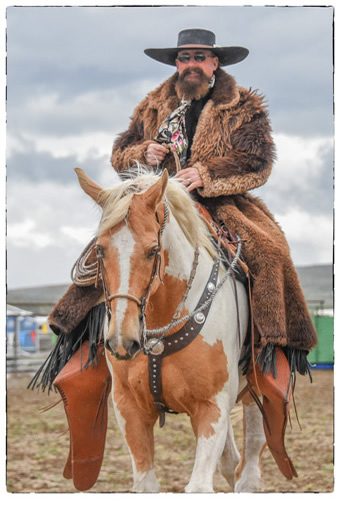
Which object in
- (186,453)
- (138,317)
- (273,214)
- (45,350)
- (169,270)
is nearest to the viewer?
(138,317)

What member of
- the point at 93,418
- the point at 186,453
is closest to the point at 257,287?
the point at 93,418

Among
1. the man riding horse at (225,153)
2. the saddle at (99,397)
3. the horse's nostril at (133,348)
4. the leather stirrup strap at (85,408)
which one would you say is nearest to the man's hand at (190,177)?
the man riding horse at (225,153)

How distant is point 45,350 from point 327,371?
9511 millimetres

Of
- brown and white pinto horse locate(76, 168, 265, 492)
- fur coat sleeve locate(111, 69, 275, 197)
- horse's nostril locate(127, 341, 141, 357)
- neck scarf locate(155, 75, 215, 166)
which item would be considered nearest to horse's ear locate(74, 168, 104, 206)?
brown and white pinto horse locate(76, 168, 265, 492)

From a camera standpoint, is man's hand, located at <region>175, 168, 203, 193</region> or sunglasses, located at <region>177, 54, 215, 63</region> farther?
sunglasses, located at <region>177, 54, 215, 63</region>

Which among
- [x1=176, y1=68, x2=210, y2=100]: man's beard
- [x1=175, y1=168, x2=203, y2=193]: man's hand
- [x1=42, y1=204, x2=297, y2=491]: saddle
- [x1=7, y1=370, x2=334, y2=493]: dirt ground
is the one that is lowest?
[x1=7, y1=370, x2=334, y2=493]: dirt ground

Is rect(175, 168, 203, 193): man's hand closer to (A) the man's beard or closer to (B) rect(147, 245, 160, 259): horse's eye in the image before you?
(A) the man's beard

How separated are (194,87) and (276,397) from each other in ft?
6.38

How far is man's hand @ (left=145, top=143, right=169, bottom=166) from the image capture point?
420cm

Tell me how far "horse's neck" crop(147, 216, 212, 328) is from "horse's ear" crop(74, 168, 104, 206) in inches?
14.4

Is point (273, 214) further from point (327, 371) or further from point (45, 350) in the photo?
point (45, 350)

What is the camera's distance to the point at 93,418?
422 centimetres

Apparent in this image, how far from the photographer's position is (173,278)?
139 inches

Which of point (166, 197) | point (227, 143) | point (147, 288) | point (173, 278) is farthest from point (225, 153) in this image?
point (147, 288)
